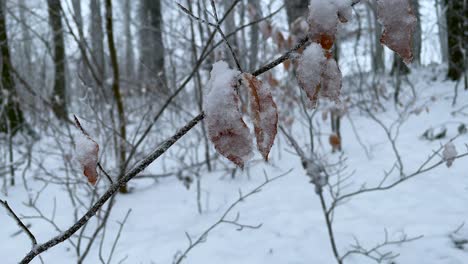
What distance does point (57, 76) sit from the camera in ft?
20.5

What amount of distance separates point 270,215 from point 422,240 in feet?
2.41

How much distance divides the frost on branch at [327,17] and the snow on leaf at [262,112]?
0.09 meters

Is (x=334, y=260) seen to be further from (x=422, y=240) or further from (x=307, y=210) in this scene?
(x=307, y=210)

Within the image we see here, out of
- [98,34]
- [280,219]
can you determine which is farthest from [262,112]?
[98,34]

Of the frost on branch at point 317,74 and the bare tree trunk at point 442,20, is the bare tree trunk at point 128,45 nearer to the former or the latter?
the frost on branch at point 317,74

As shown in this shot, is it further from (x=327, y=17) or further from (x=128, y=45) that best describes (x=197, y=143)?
(x=128, y=45)

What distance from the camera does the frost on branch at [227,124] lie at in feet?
1.45

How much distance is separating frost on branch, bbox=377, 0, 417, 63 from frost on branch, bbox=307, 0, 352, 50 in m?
0.04

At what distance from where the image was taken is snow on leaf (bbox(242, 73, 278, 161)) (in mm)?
437

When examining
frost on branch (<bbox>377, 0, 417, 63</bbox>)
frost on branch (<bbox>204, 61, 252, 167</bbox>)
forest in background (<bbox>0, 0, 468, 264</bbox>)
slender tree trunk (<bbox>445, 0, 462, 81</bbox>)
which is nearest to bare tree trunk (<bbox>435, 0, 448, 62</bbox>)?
slender tree trunk (<bbox>445, 0, 462, 81</bbox>)

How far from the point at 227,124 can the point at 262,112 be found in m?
0.04

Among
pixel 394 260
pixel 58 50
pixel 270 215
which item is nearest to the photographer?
pixel 394 260

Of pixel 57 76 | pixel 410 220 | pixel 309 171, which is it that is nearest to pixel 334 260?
pixel 309 171

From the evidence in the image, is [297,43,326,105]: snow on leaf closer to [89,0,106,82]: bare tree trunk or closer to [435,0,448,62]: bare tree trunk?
[89,0,106,82]: bare tree trunk
